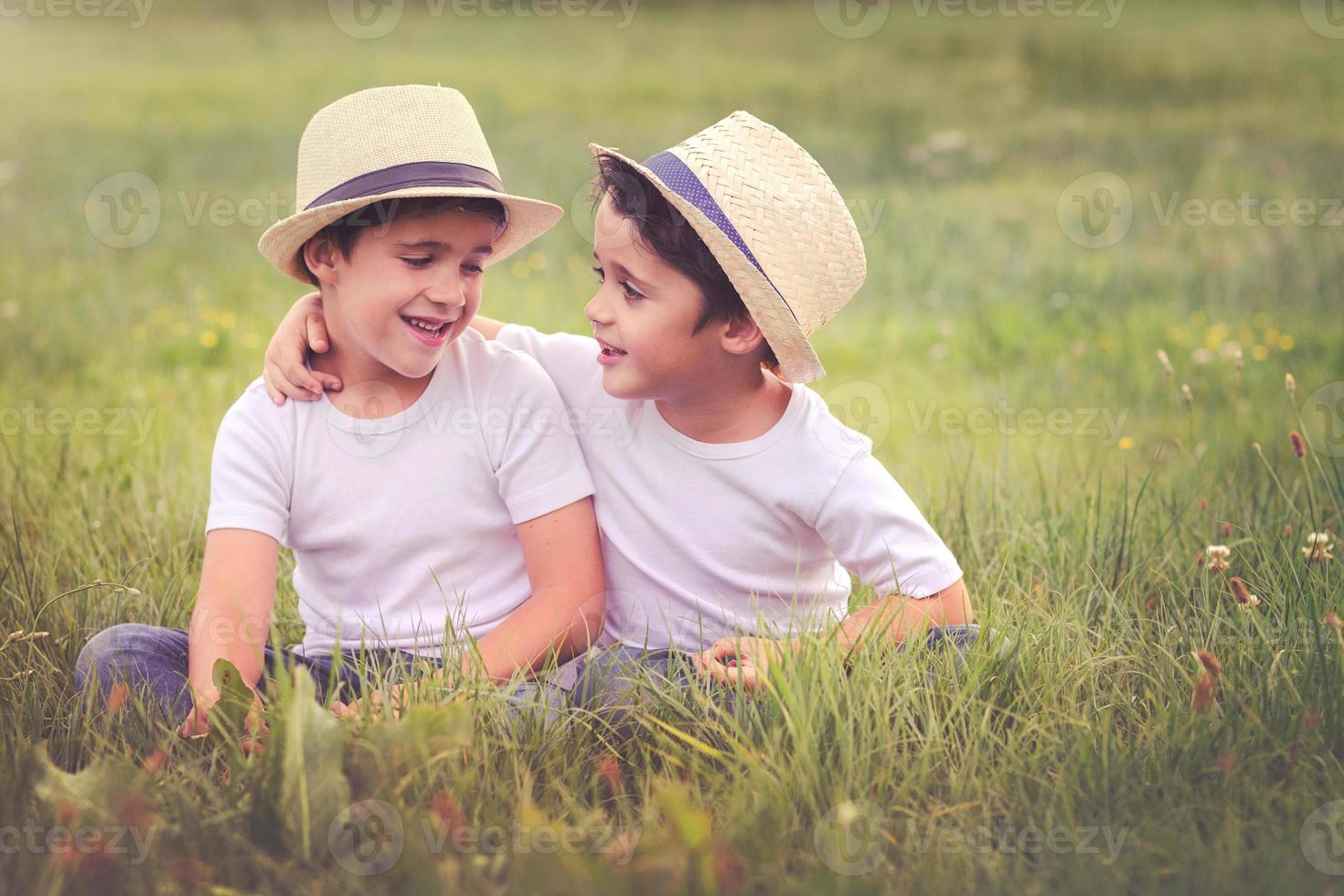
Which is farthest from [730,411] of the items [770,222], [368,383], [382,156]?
[382,156]

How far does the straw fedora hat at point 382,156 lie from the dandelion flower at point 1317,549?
188 centimetres

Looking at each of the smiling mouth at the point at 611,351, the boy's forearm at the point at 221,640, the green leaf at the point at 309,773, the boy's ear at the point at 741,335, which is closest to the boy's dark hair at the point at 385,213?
the smiling mouth at the point at 611,351

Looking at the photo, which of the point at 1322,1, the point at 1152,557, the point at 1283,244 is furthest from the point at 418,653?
the point at 1322,1

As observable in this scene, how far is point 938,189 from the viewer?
696 cm

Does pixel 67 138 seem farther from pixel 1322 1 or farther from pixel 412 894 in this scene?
pixel 1322 1

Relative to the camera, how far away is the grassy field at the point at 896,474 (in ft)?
6.22

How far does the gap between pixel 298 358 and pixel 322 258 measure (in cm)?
22

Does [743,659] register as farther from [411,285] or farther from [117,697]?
[117,697]

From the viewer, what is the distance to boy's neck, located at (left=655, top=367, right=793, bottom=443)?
2594 mm

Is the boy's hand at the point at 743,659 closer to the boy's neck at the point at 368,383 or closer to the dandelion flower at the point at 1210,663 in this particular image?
A: the dandelion flower at the point at 1210,663

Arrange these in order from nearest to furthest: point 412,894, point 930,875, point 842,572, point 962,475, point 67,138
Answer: point 412,894 → point 930,875 → point 842,572 → point 962,475 → point 67,138

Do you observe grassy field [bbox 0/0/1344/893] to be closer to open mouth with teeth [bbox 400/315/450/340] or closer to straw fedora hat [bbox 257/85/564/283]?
open mouth with teeth [bbox 400/315/450/340]

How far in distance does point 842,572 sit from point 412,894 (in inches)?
54.1

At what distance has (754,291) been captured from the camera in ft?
7.81
